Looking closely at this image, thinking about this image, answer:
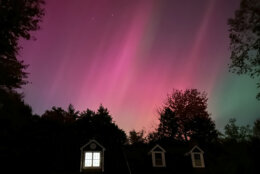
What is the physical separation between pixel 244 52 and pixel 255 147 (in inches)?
285

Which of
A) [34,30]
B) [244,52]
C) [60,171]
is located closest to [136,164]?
[60,171]

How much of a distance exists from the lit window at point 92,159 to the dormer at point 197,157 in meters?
A: 11.6

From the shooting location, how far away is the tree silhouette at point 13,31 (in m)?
11.3

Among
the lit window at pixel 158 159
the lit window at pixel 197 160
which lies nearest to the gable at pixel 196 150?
the lit window at pixel 197 160

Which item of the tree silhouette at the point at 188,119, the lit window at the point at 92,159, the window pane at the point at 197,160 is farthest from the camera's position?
the tree silhouette at the point at 188,119

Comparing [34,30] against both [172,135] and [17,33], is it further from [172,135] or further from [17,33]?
[172,135]

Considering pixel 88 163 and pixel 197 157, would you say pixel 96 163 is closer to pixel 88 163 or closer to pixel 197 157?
pixel 88 163

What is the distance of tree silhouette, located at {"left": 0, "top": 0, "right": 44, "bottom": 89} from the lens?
37.2ft

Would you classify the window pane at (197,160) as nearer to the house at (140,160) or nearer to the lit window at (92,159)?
the house at (140,160)

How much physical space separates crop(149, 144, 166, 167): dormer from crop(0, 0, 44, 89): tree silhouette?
16557 millimetres

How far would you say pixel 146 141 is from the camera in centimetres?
4841

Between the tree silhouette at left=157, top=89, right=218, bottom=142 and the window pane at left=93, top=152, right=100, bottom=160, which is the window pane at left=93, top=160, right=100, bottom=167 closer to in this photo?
the window pane at left=93, top=152, right=100, bottom=160

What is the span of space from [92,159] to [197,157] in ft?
43.3

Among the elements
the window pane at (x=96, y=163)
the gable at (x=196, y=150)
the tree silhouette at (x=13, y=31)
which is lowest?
the window pane at (x=96, y=163)
